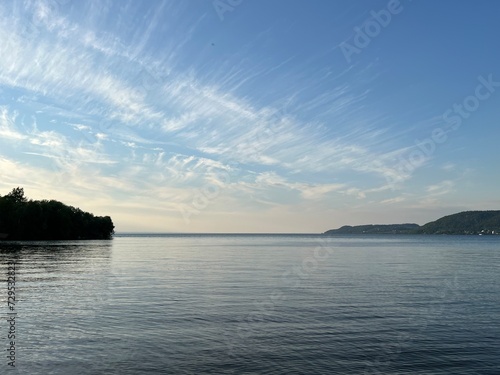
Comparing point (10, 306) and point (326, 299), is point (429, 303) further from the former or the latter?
point (10, 306)

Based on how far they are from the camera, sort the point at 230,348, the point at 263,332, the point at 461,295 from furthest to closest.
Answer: the point at 461,295 → the point at 263,332 → the point at 230,348

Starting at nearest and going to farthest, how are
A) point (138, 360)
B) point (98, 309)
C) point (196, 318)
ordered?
point (138, 360) < point (196, 318) < point (98, 309)

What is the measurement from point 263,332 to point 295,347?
4.00m

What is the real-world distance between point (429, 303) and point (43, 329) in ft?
105

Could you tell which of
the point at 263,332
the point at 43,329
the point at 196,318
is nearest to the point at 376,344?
the point at 263,332

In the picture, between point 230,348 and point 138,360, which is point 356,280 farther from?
point 138,360

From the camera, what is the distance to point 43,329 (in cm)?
2792

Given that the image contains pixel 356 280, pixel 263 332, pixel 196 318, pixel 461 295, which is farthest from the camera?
pixel 356 280

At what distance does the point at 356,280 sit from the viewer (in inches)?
2233

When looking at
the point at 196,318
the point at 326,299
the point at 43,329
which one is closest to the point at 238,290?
the point at 326,299

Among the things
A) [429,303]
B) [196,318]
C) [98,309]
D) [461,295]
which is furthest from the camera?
[461,295]

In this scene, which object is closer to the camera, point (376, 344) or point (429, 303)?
point (376, 344)

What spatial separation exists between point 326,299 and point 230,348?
18.9m

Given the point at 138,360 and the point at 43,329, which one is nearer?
the point at 138,360
